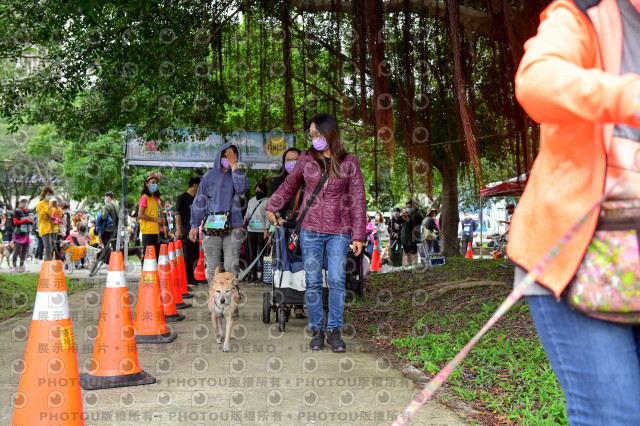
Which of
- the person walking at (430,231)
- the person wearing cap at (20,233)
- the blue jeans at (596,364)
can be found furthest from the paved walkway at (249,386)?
the person walking at (430,231)

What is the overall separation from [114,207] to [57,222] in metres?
1.43

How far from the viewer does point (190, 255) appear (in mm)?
11430

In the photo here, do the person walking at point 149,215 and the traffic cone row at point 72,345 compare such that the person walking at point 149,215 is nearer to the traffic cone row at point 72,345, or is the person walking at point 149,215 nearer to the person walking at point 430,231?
the traffic cone row at point 72,345

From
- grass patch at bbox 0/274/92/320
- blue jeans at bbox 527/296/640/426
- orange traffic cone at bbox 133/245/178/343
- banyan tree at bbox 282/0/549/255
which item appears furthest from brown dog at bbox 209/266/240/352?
blue jeans at bbox 527/296/640/426

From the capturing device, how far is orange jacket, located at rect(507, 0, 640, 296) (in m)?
1.45

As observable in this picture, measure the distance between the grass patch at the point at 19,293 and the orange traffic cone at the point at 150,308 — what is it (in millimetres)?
2890

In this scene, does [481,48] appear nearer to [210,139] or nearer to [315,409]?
[315,409]

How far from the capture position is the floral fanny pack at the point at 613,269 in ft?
4.84

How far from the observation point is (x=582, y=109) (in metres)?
1.39

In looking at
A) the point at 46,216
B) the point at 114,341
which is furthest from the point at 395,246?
the point at 114,341

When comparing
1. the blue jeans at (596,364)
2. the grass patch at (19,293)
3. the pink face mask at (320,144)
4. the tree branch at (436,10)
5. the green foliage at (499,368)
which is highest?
the tree branch at (436,10)

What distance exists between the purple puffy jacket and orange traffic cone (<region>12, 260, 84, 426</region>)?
8.93 ft

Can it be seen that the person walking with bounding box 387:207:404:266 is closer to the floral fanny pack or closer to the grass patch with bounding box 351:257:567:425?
the grass patch with bounding box 351:257:567:425

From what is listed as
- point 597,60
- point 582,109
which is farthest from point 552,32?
point 582,109
